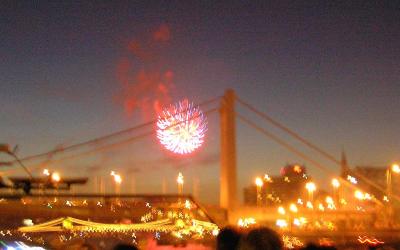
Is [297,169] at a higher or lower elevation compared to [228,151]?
higher

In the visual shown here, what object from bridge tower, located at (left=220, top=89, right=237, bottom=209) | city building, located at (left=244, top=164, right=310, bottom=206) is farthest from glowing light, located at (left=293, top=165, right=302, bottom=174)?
bridge tower, located at (left=220, top=89, right=237, bottom=209)

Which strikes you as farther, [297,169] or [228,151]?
[297,169]

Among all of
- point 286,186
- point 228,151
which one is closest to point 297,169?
point 286,186

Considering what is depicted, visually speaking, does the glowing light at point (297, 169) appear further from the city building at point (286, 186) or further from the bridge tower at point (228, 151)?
the bridge tower at point (228, 151)

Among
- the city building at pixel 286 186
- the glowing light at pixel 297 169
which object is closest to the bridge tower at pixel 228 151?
the city building at pixel 286 186

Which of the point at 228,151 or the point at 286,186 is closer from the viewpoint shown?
the point at 228,151

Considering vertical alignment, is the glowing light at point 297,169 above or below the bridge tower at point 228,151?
above

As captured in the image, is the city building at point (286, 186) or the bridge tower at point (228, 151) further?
the city building at point (286, 186)

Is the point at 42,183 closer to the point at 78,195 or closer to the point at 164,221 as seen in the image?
the point at 164,221

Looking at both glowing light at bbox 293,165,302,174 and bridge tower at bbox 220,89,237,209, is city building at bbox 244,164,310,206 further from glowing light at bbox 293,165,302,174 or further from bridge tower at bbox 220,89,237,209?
bridge tower at bbox 220,89,237,209

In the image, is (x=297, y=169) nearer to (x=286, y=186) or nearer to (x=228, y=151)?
(x=286, y=186)
